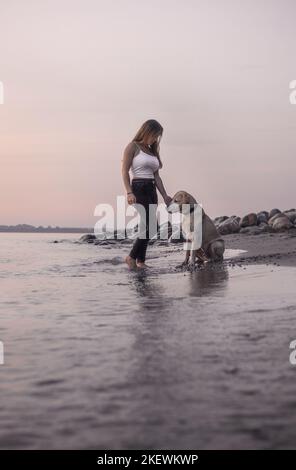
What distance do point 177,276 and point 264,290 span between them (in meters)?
2.22

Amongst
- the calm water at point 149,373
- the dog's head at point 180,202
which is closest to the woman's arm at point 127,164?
the dog's head at point 180,202

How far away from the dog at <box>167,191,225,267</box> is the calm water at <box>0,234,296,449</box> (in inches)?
174

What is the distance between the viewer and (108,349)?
9.78 feet

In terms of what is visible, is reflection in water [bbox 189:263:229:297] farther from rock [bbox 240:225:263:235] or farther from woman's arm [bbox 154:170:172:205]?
rock [bbox 240:225:263:235]

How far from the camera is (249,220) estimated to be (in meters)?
25.0

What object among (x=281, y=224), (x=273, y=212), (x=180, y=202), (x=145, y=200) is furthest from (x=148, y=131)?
(x=273, y=212)

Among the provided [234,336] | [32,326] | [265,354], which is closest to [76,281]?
[32,326]

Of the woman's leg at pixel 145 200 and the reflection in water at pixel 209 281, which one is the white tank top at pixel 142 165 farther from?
the reflection in water at pixel 209 281

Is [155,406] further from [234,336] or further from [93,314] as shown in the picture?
[93,314]

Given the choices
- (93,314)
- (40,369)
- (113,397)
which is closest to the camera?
(113,397)

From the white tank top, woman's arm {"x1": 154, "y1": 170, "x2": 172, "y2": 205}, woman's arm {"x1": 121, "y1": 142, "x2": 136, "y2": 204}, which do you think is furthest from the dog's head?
woman's arm {"x1": 121, "y1": 142, "x2": 136, "y2": 204}

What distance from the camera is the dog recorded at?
31.3 ft

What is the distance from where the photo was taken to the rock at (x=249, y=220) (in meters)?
24.9

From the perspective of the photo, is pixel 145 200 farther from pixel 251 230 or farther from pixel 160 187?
pixel 251 230
